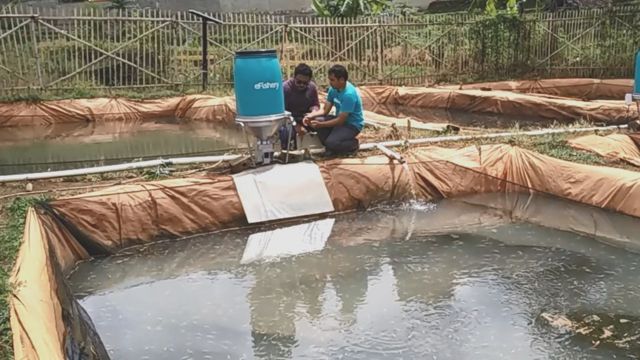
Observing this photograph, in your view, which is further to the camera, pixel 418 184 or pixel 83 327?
pixel 418 184

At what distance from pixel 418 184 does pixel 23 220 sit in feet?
11.7

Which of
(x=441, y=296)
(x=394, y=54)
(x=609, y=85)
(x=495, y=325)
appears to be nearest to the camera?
(x=495, y=325)

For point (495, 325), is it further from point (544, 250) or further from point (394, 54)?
point (394, 54)

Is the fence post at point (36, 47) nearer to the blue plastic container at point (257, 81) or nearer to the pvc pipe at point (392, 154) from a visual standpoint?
the blue plastic container at point (257, 81)

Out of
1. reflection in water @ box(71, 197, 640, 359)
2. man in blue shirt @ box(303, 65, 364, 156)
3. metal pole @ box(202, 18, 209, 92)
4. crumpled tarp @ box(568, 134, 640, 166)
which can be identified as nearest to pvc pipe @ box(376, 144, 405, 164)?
man in blue shirt @ box(303, 65, 364, 156)

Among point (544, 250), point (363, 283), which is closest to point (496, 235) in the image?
point (544, 250)

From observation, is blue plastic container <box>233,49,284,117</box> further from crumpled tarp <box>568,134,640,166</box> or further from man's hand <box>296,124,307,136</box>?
crumpled tarp <box>568,134,640,166</box>

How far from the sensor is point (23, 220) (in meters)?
4.53

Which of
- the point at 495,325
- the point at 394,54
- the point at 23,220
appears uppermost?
the point at 394,54

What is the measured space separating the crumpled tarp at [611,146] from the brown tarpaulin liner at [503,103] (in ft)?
5.47

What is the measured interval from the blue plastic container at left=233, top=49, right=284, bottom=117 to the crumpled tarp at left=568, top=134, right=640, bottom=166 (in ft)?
10.9

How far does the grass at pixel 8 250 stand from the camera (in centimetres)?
288

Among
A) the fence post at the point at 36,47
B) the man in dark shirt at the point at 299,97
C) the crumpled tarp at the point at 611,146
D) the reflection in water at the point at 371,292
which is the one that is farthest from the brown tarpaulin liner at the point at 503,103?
the fence post at the point at 36,47

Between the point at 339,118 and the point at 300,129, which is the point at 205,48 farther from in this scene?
the point at 339,118
